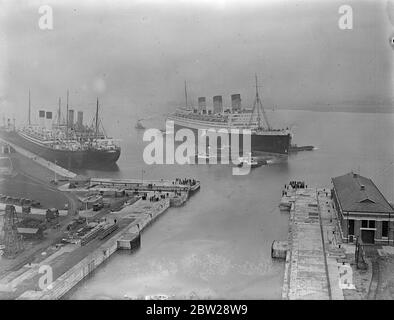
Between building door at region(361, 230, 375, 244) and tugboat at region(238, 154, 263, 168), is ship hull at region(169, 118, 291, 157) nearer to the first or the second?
tugboat at region(238, 154, 263, 168)

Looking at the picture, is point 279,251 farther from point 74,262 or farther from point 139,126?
point 139,126

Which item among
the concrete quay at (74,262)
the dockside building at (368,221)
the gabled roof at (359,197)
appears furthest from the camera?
the gabled roof at (359,197)

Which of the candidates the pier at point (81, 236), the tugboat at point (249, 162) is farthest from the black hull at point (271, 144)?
the pier at point (81, 236)

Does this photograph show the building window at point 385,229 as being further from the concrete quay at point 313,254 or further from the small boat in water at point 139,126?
the small boat in water at point 139,126

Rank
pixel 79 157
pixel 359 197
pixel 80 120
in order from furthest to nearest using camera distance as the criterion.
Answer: pixel 80 120 < pixel 79 157 < pixel 359 197

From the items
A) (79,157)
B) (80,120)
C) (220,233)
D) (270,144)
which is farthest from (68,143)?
(220,233)
